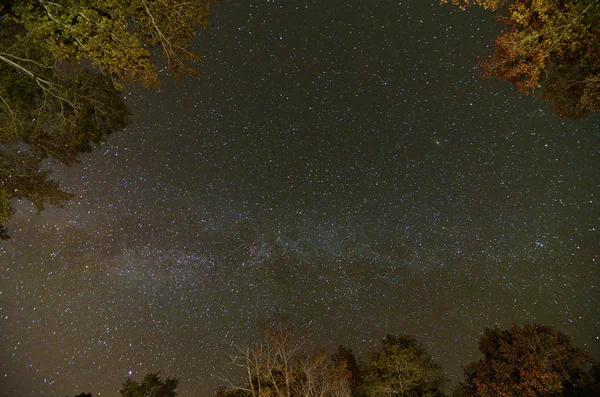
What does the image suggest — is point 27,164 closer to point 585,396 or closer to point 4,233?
point 4,233

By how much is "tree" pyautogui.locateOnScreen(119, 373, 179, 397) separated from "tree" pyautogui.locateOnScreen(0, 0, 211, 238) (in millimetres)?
19459

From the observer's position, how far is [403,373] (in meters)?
18.2

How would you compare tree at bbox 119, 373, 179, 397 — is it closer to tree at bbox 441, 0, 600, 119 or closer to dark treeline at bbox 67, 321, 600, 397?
dark treeline at bbox 67, 321, 600, 397

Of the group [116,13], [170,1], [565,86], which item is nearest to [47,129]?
[116,13]

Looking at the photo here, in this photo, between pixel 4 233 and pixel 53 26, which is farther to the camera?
pixel 4 233

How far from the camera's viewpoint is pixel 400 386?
714 inches

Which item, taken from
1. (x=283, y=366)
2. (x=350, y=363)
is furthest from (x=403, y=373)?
(x=283, y=366)

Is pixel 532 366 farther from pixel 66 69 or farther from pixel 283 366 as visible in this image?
pixel 66 69

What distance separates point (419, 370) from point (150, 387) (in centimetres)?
2013

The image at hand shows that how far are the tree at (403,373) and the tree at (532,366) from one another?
2.41 meters

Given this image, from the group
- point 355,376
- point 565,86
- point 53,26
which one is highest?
point 565,86

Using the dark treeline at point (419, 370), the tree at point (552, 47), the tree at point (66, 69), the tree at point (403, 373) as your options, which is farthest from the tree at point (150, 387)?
the tree at point (552, 47)

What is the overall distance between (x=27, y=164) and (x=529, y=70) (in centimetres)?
1329

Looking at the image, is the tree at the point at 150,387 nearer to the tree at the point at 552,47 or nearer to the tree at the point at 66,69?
the tree at the point at 66,69
